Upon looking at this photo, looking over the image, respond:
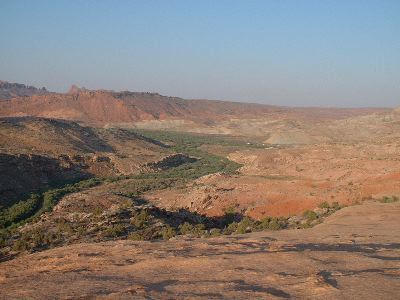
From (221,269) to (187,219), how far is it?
12.2 meters

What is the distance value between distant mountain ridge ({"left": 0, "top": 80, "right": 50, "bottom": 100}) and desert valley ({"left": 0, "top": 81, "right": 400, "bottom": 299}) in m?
99.7

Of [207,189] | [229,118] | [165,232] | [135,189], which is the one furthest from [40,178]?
[229,118]

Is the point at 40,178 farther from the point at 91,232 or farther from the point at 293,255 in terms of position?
the point at 293,255

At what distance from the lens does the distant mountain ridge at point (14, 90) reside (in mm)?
149625

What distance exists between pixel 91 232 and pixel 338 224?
29.9 ft

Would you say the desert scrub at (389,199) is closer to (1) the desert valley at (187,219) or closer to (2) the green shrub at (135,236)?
(1) the desert valley at (187,219)

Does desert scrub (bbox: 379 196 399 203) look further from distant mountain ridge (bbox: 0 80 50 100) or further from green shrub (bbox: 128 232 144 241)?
distant mountain ridge (bbox: 0 80 50 100)

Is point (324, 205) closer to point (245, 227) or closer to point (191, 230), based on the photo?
point (245, 227)

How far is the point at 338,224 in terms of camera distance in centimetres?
1667

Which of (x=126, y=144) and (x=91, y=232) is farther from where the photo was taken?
(x=126, y=144)

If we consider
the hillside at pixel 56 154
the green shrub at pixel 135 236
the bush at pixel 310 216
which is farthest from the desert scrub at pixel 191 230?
the hillside at pixel 56 154

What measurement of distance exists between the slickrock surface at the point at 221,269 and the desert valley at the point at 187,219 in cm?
3

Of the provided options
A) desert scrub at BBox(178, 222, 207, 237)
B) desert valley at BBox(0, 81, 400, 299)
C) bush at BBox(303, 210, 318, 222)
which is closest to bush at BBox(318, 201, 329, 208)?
desert valley at BBox(0, 81, 400, 299)

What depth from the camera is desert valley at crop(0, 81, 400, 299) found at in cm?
890
